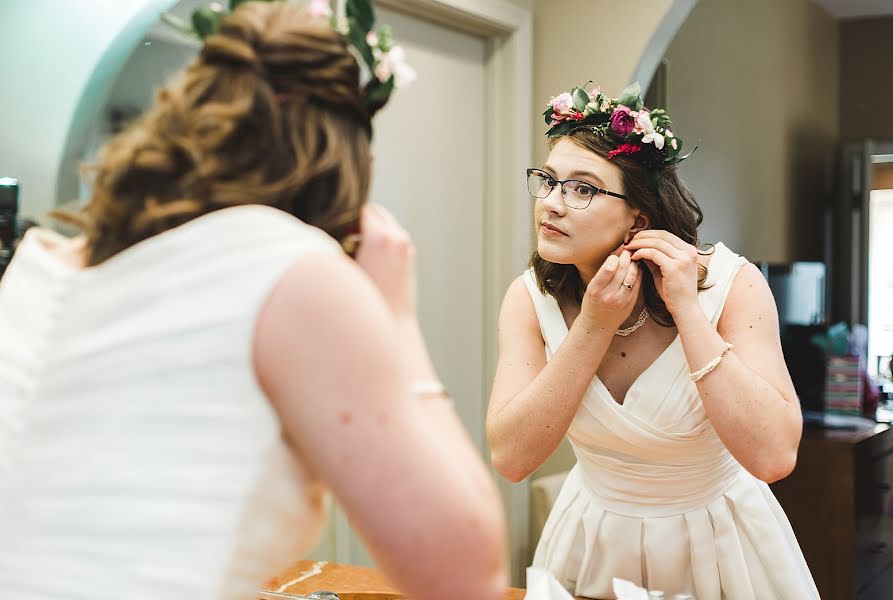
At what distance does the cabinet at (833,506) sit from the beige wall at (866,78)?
9.21ft

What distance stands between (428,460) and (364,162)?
0.28m

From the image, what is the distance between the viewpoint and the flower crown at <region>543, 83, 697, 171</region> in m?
1.86

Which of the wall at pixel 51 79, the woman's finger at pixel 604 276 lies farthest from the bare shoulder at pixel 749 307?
the wall at pixel 51 79

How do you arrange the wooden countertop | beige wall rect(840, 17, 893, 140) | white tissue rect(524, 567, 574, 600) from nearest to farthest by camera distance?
1. white tissue rect(524, 567, 574, 600)
2. the wooden countertop
3. beige wall rect(840, 17, 893, 140)

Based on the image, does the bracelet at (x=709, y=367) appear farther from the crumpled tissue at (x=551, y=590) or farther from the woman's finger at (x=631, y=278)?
the crumpled tissue at (x=551, y=590)

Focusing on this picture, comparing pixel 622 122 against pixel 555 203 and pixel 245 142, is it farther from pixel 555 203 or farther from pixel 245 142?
pixel 245 142

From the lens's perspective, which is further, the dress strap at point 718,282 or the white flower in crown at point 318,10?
the dress strap at point 718,282

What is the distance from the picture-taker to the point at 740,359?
5.86ft

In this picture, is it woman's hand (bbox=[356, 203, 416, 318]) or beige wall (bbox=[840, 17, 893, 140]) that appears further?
beige wall (bbox=[840, 17, 893, 140])

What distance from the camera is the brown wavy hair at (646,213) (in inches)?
74.2

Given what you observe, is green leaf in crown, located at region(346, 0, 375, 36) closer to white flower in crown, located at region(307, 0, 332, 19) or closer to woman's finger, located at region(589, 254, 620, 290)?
white flower in crown, located at region(307, 0, 332, 19)

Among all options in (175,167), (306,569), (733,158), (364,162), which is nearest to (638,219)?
(306,569)

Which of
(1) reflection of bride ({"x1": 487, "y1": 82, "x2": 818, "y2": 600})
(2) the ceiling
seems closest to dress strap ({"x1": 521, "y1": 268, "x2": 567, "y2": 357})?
(1) reflection of bride ({"x1": 487, "y1": 82, "x2": 818, "y2": 600})

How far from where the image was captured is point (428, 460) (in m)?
0.73
